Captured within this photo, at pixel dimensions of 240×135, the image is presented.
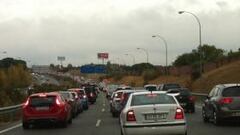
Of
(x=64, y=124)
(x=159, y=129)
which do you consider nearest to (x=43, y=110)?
(x=64, y=124)

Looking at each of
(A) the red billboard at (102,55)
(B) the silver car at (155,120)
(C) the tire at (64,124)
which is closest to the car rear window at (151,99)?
(B) the silver car at (155,120)

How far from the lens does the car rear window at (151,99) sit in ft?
53.2

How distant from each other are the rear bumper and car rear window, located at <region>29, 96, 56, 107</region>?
881cm

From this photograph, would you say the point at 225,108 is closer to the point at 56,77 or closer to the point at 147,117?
the point at 147,117

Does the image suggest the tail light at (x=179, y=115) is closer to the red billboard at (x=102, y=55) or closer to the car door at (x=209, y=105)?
the car door at (x=209, y=105)

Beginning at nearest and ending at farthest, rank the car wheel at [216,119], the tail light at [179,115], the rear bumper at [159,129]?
1. the rear bumper at [159,129]
2. the tail light at [179,115]
3. the car wheel at [216,119]

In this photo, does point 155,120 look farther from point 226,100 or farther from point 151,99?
point 226,100

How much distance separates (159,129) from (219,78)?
62124 millimetres

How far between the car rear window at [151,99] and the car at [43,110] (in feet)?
25.3

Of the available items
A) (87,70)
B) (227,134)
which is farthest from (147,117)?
(87,70)

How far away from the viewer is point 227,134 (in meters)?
18.5

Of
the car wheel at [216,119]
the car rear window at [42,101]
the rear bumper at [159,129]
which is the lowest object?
the car wheel at [216,119]

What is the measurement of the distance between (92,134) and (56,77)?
175582mm

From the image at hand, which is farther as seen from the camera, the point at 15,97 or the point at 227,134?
the point at 15,97
